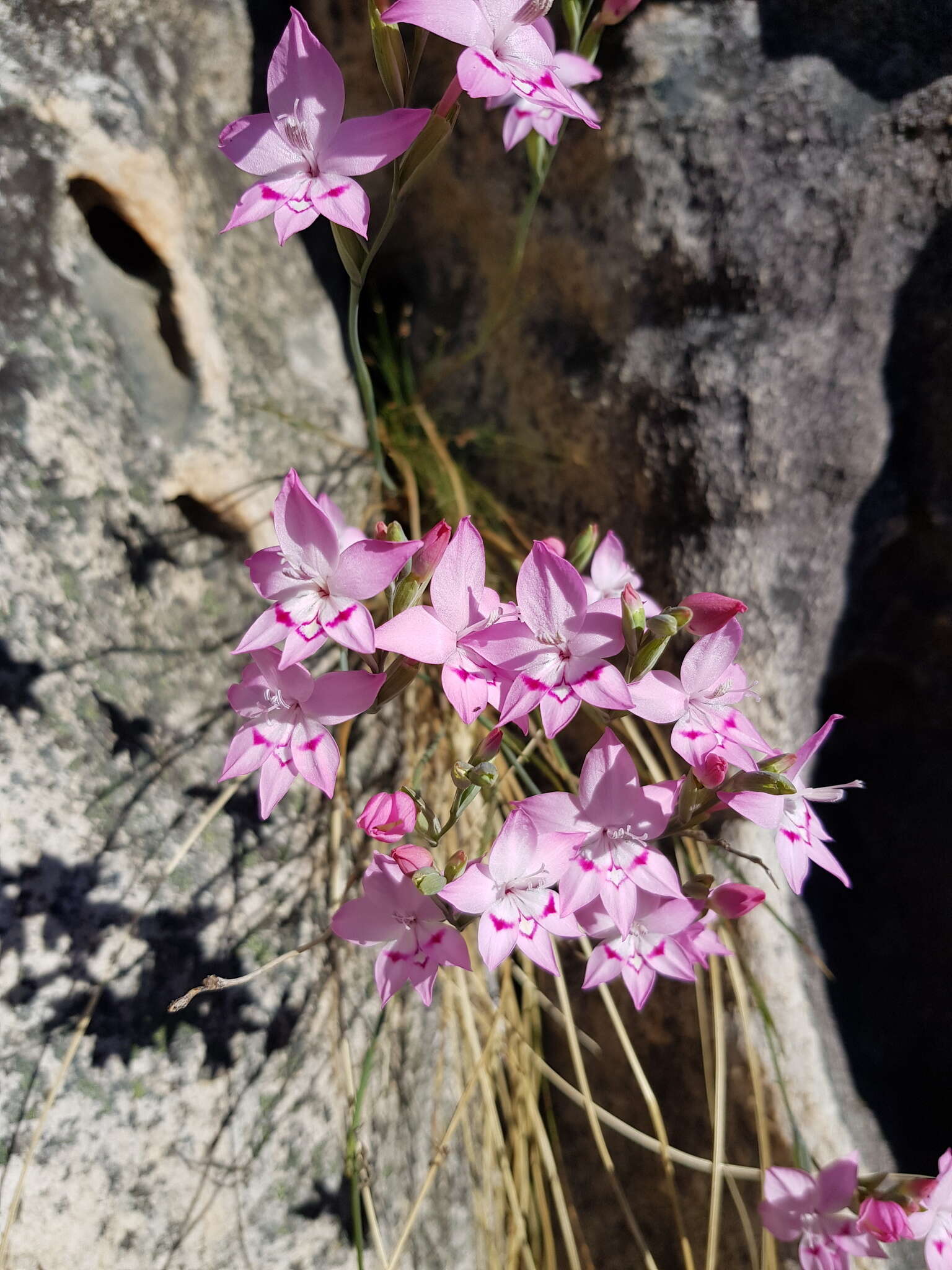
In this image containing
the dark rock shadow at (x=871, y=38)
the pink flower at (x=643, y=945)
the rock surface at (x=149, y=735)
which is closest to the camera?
the pink flower at (x=643, y=945)

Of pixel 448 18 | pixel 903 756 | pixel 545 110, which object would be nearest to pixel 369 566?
pixel 448 18

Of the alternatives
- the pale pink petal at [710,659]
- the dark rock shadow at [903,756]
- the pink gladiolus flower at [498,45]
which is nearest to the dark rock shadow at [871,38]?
the dark rock shadow at [903,756]

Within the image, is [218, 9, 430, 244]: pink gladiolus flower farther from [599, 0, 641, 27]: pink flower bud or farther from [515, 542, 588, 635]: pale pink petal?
A: [599, 0, 641, 27]: pink flower bud

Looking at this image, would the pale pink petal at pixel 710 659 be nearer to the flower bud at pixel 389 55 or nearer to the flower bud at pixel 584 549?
the flower bud at pixel 584 549

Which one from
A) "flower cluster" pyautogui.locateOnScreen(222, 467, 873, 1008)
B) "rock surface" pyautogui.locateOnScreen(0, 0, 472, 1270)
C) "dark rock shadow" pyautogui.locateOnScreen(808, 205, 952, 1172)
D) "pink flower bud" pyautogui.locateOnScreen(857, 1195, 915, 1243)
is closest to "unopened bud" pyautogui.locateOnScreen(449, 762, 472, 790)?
"flower cluster" pyautogui.locateOnScreen(222, 467, 873, 1008)

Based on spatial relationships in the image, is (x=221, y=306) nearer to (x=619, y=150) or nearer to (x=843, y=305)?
(x=619, y=150)

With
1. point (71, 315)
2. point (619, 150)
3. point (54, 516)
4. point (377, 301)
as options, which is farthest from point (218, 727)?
point (619, 150)

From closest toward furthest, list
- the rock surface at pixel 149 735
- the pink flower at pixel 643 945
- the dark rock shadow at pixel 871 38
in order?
the pink flower at pixel 643 945 < the rock surface at pixel 149 735 < the dark rock shadow at pixel 871 38
